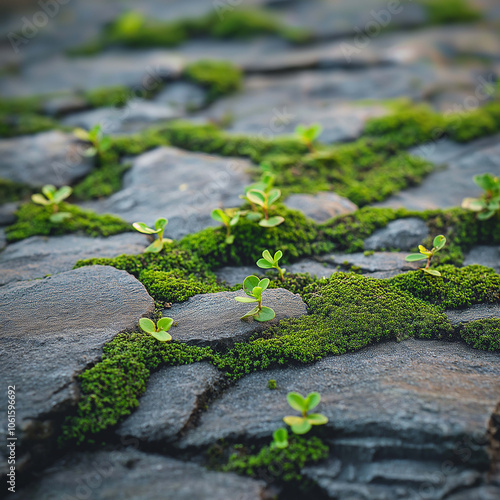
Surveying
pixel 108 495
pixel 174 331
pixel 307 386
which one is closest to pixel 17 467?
pixel 108 495

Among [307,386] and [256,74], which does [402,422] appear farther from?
[256,74]

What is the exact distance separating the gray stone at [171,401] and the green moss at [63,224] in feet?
6.24

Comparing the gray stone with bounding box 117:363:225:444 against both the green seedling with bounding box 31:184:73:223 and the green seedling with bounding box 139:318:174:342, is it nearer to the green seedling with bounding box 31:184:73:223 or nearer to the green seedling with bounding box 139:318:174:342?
the green seedling with bounding box 139:318:174:342

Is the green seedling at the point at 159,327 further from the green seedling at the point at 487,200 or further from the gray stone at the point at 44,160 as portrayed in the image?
the green seedling at the point at 487,200

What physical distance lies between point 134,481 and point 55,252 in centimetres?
240

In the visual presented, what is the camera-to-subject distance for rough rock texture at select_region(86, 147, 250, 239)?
14.2 ft

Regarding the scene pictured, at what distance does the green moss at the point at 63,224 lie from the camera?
14.0 ft

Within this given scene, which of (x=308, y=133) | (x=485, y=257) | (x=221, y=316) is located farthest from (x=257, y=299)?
(x=308, y=133)

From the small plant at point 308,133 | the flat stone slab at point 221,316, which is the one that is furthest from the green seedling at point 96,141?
the flat stone slab at point 221,316

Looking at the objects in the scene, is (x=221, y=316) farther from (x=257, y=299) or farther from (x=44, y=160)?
(x=44, y=160)

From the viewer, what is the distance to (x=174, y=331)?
3.15 m

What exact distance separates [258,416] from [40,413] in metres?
1.27

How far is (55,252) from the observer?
13.2ft

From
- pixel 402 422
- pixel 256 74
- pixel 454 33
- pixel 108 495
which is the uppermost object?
pixel 454 33
